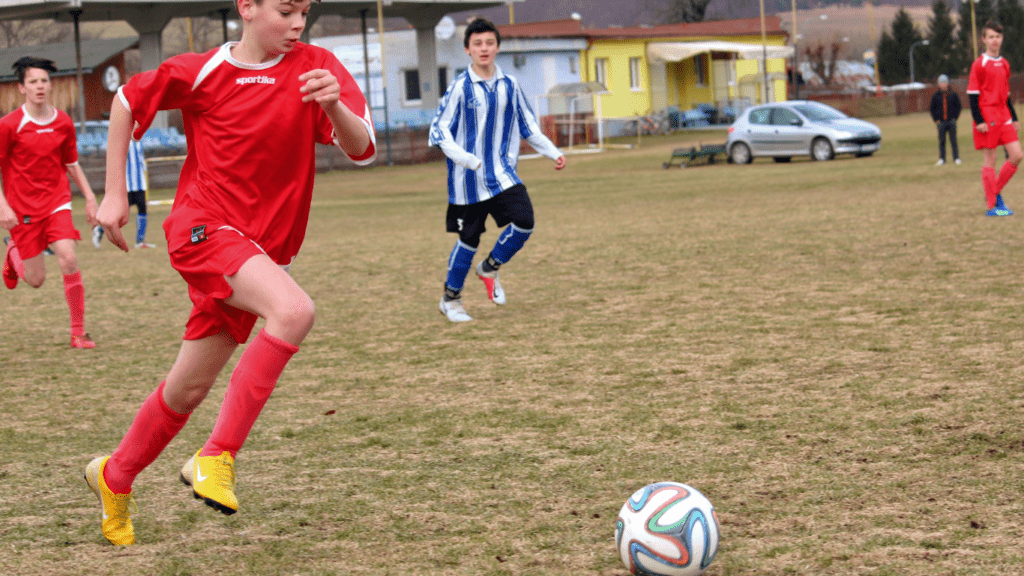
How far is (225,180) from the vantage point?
372cm

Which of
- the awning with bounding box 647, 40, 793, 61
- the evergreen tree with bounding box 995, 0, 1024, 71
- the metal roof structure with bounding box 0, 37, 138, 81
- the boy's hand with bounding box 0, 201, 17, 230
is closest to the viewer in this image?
the boy's hand with bounding box 0, 201, 17, 230

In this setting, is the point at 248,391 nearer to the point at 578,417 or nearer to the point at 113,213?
the point at 113,213

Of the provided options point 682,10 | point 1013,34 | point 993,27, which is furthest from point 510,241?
point 1013,34

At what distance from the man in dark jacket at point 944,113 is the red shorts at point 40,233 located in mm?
18442

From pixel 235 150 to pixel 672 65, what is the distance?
186 feet

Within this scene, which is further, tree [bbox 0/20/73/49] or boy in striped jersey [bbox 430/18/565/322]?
tree [bbox 0/20/73/49]

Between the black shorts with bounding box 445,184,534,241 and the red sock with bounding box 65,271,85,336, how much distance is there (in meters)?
2.71

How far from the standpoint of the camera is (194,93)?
3.74 metres

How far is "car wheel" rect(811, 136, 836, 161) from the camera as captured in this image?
27094mm

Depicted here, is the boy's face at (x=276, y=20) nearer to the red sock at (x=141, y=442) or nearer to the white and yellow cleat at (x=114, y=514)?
the red sock at (x=141, y=442)

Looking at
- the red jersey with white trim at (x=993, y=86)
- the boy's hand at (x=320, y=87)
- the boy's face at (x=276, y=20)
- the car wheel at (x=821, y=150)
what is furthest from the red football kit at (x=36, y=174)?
the car wheel at (x=821, y=150)

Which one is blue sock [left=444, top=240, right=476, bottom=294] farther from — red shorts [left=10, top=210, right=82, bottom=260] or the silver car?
the silver car

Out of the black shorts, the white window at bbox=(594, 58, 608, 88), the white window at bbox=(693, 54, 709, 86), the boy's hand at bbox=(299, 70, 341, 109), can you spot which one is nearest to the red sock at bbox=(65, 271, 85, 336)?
the black shorts

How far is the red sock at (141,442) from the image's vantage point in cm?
369
